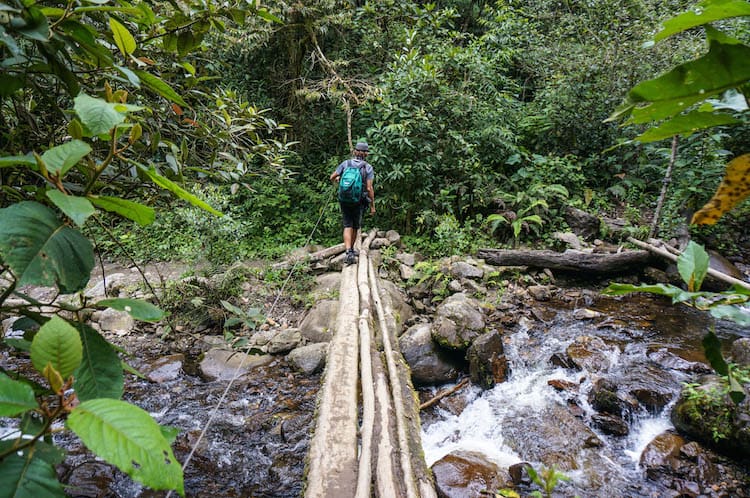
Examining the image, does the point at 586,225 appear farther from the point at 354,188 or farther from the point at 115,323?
Answer: the point at 115,323

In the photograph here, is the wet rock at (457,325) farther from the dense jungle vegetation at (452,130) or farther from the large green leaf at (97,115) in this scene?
the large green leaf at (97,115)

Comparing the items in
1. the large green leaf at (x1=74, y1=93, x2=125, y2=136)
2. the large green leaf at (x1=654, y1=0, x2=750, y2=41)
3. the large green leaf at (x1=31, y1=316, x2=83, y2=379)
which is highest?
the large green leaf at (x1=74, y1=93, x2=125, y2=136)

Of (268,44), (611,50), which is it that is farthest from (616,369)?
(268,44)

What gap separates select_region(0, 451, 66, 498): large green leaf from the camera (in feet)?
2.00

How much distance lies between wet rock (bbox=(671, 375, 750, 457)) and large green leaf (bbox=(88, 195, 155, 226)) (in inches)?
175

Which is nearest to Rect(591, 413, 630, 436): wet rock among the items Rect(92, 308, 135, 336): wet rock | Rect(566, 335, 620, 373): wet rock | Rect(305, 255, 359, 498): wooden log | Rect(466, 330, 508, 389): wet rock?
Rect(566, 335, 620, 373): wet rock

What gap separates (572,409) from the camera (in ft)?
13.3

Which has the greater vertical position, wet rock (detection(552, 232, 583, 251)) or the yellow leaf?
the yellow leaf

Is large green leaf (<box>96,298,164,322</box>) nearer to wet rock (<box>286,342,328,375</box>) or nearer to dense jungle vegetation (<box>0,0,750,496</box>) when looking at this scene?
dense jungle vegetation (<box>0,0,750,496</box>)

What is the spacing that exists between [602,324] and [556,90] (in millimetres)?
5971

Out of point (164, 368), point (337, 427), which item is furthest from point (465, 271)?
point (164, 368)

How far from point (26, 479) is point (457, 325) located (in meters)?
4.52

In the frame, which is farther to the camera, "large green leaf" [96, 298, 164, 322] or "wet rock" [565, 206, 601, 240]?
"wet rock" [565, 206, 601, 240]

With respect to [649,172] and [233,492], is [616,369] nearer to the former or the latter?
[233,492]
